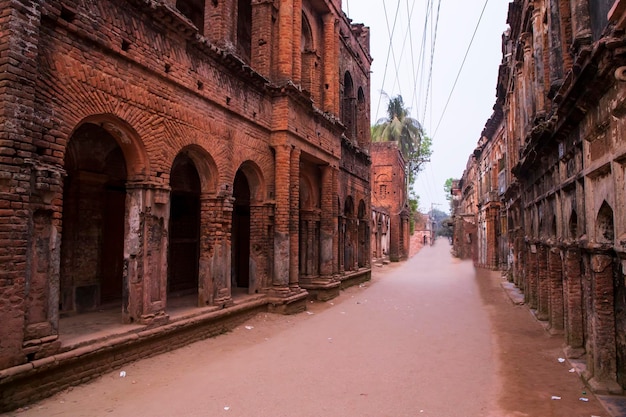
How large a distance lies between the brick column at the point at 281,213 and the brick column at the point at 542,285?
6678 mm

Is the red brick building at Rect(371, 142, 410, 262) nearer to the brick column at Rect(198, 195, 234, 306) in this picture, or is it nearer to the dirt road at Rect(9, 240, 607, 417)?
the dirt road at Rect(9, 240, 607, 417)

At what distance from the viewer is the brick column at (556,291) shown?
31.6 ft

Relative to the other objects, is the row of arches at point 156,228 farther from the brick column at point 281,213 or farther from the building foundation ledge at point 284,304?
the building foundation ledge at point 284,304

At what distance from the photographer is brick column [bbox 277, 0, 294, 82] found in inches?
488

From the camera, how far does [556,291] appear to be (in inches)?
380

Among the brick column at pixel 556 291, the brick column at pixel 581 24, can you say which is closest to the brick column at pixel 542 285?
the brick column at pixel 556 291

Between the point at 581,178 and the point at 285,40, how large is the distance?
866 cm

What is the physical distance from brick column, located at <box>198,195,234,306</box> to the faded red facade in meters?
6.81

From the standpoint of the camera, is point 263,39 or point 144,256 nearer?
point 144,256

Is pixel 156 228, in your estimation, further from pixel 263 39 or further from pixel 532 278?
pixel 532 278

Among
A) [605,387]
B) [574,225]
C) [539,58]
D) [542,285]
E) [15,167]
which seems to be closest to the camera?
[15,167]

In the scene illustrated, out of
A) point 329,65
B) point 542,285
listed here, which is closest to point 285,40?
point 329,65

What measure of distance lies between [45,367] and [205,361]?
2.62 meters

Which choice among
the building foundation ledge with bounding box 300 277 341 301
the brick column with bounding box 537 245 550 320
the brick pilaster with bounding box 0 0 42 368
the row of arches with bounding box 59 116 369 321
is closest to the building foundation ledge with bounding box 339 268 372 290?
the building foundation ledge with bounding box 300 277 341 301
